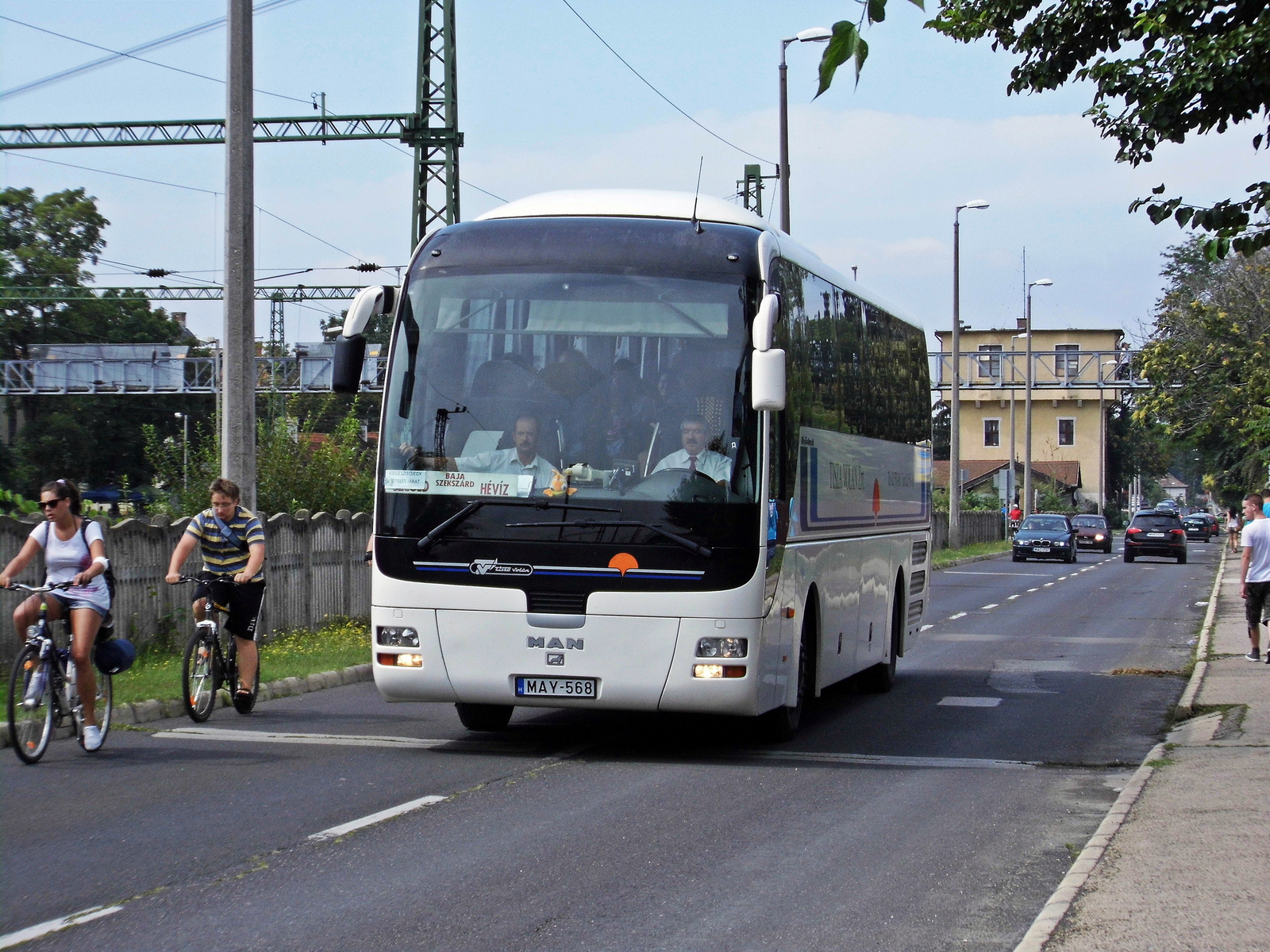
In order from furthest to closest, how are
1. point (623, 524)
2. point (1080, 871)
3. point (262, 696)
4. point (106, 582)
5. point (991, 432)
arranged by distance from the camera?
point (991, 432), point (262, 696), point (106, 582), point (623, 524), point (1080, 871)

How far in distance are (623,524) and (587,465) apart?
0.44m

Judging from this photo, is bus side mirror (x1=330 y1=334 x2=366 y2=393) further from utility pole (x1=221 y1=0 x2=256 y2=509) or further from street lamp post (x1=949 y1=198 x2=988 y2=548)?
street lamp post (x1=949 y1=198 x2=988 y2=548)

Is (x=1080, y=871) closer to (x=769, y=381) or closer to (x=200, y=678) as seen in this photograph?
(x=769, y=381)

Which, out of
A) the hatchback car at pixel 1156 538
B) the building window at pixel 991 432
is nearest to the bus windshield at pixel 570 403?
the hatchback car at pixel 1156 538

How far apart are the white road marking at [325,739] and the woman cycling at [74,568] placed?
1.18 metres

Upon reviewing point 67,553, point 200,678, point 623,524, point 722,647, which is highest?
point 623,524

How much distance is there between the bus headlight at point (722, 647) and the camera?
995 cm

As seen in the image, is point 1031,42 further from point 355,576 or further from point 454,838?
point 355,576

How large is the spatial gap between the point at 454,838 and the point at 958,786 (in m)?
3.50

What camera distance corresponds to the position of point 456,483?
403 inches

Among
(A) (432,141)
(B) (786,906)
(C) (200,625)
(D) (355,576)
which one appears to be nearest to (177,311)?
(A) (432,141)

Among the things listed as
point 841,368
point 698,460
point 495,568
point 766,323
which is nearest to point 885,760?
point 698,460

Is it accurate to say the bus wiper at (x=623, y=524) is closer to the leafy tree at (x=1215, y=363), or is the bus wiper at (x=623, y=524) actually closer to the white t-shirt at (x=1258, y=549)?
the white t-shirt at (x=1258, y=549)

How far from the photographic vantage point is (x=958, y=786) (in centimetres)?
980
